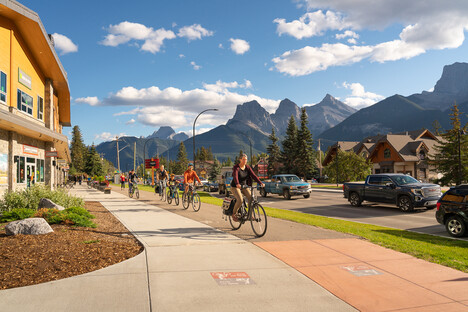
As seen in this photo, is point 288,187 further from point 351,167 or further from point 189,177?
point 351,167

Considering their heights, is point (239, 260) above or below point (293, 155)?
below

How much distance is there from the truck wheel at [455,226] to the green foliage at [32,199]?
1216 centimetres

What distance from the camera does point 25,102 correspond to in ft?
63.8

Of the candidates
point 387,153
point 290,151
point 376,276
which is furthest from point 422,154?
point 376,276

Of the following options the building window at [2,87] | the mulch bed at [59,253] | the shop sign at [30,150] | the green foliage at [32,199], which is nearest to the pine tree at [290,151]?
the shop sign at [30,150]

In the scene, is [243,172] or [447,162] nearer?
[243,172]

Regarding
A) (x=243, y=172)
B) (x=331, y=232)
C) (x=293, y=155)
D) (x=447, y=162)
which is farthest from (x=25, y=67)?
(x=293, y=155)

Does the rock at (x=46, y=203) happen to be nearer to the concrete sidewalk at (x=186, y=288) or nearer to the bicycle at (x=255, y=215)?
the bicycle at (x=255, y=215)

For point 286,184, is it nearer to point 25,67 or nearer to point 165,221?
point 165,221

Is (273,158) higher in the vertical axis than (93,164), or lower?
lower

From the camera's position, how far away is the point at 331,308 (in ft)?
13.1

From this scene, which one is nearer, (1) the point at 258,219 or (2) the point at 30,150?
(1) the point at 258,219

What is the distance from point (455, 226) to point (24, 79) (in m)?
20.8

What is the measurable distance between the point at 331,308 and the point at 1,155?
16.4 meters
